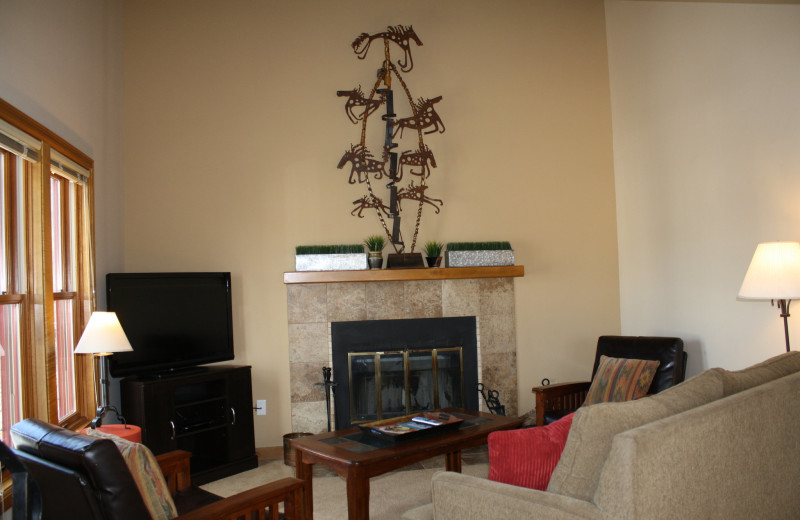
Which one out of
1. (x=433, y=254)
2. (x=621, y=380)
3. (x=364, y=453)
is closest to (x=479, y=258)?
(x=433, y=254)

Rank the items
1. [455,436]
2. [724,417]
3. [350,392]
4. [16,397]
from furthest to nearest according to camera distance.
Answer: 1. [350,392]
2. [455,436]
3. [16,397]
4. [724,417]

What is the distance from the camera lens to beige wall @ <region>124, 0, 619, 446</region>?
4586 millimetres

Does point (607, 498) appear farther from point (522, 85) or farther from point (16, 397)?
point (522, 85)

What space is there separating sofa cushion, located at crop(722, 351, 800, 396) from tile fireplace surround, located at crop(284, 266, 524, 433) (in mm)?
2297

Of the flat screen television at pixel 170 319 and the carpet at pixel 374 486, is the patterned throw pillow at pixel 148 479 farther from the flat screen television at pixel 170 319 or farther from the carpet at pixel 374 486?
the flat screen television at pixel 170 319

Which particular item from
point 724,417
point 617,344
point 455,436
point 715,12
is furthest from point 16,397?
point 715,12

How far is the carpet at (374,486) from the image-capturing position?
342cm

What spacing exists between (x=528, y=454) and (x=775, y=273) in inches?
70.3

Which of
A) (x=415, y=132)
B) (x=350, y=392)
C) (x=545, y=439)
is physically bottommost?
(x=350, y=392)

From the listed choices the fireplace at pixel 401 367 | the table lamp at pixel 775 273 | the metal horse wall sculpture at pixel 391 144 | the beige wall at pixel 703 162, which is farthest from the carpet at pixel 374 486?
the table lamp at pixel 775 273

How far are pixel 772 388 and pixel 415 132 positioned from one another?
3298mm

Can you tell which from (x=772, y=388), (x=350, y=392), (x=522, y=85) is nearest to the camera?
(x=772, y=388)

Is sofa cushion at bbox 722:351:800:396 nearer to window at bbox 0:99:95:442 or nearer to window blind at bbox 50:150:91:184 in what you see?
window at bbox 0:99:95:442

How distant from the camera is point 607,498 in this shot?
1.71 meters
